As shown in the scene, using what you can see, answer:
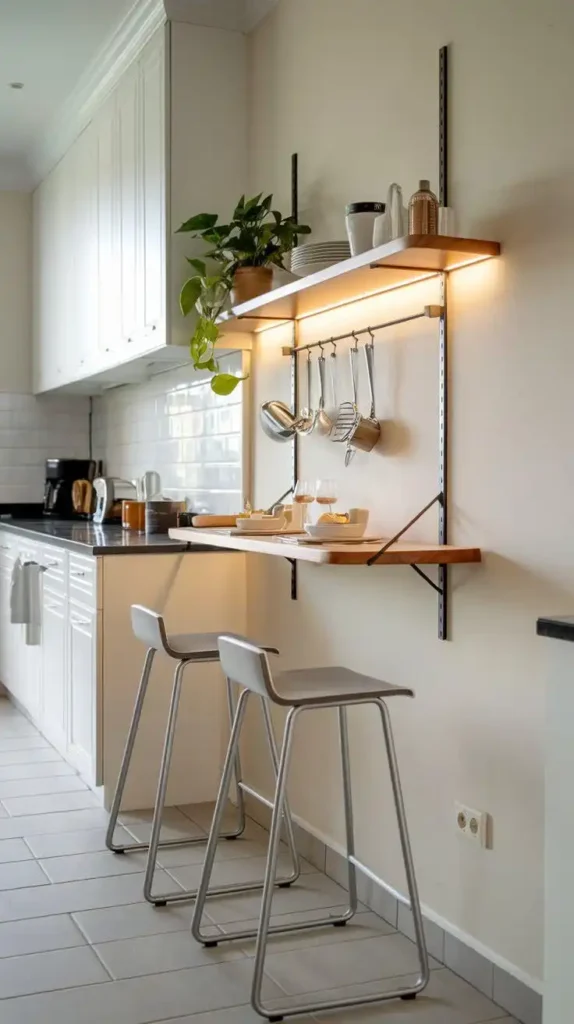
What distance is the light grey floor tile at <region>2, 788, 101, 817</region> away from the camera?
3738 mm

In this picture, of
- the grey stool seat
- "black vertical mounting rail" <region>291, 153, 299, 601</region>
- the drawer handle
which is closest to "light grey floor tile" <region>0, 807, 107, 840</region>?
the drawer handle

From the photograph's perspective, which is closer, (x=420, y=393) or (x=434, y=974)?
(x=434, y=974)

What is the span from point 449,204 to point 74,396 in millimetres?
3888

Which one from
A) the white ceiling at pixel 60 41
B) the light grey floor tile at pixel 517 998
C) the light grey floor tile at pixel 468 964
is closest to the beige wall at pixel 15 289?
the white ceiling at pixel 60 41

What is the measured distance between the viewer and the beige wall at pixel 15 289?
5969mm

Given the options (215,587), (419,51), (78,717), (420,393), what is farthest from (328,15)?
(78,717)

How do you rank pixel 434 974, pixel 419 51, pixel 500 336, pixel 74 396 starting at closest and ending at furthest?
pixel 500 336
pixel 434 974
pixel 419 51
pixel 74 396

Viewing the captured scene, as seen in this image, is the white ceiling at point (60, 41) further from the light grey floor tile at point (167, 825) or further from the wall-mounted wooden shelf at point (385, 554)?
the light grey floor tile at point (167, 825)

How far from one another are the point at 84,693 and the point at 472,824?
1766mm

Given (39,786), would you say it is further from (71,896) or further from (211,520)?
(211,520)

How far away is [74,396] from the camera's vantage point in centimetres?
612

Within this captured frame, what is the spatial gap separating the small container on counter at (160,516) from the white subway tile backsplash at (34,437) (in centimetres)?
198

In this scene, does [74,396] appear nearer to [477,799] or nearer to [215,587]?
[215,587]

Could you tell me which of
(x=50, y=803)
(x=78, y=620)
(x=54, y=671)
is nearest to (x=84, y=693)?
(x=78, y=620)
